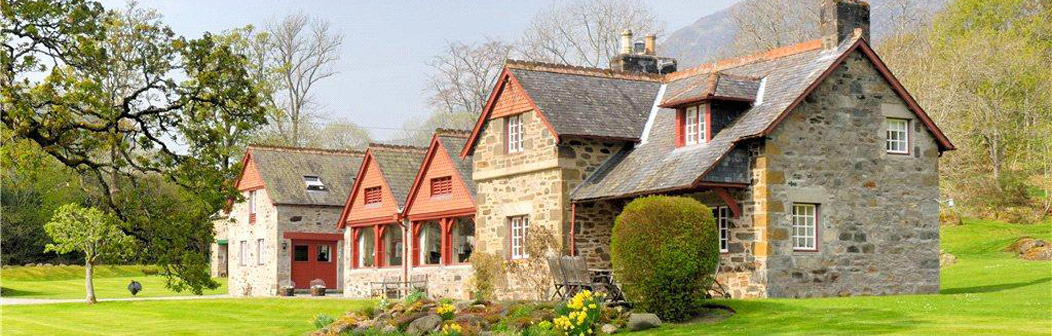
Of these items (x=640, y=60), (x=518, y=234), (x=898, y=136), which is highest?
(x=640, y=60)

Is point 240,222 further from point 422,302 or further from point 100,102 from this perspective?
point 100,102

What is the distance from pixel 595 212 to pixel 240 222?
25.7 m

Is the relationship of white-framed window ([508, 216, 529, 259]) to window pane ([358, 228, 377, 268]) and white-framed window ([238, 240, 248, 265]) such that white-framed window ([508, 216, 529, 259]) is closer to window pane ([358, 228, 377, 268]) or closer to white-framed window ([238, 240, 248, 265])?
window pane ([358, 228, 377, 268])

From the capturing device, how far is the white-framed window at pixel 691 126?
3063 centimetres

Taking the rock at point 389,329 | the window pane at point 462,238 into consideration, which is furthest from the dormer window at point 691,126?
the window pane at point 462,238

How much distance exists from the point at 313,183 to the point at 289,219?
6.76 feet

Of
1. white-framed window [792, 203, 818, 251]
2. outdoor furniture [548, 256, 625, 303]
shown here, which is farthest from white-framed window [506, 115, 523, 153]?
white-framed window [792, 203, 818, 251]

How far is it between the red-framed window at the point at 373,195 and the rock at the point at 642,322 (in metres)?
23.6

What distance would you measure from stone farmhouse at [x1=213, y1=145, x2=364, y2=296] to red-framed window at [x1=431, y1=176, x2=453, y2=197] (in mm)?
10916

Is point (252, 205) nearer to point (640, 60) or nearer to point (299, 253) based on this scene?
point (299, 253)

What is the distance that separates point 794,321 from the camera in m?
22.3

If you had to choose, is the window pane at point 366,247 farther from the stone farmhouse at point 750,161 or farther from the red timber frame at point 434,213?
the stone farmhouse at point 750,161

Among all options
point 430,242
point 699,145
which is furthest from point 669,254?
point 430,242

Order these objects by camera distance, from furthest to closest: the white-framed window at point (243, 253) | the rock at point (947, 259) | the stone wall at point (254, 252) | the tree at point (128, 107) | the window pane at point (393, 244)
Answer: the white-framed window at point (243, 253), the stone wall at point (254, 252), the window pane at point (393, 244), the rock at point (947, 259), the tree at point (128, 107)
